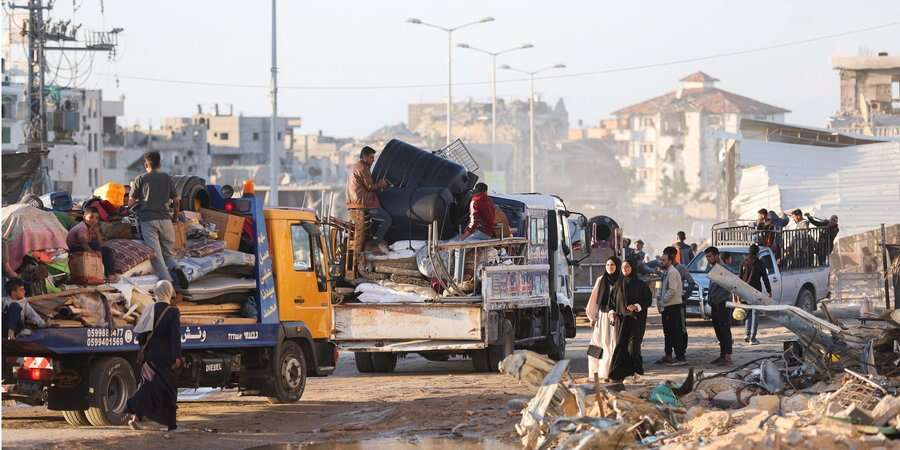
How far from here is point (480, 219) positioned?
20469 mm

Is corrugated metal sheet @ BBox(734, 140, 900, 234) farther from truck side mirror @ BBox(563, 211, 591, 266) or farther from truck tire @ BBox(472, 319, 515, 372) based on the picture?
truck tire @ BBox(472, 319, 515, 372)

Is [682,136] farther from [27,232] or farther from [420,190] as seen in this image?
[27,232]

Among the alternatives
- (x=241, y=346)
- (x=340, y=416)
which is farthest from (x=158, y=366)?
(x=340, y=416)

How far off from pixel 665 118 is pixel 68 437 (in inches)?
5065

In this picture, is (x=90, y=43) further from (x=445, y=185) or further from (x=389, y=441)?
(x=389, y=441)

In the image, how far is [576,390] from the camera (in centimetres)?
1322

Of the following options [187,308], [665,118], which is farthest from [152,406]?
[665,118]

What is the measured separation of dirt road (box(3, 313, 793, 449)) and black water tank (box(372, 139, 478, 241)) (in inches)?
81.3

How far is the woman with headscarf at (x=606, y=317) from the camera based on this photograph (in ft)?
58.9

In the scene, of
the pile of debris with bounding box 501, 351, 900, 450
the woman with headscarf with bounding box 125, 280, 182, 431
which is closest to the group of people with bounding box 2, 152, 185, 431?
the woman with headscarf with bounding box 125, 280, 182, 431

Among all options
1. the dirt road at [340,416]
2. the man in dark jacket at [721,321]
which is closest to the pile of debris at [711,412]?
the dirt road at [340,416]

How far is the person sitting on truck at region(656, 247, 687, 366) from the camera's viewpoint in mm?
21016

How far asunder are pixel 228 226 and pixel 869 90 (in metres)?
64.4

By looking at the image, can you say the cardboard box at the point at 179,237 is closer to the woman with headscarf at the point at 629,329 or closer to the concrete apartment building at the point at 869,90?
the woman with headscarf at the point at 629,329
